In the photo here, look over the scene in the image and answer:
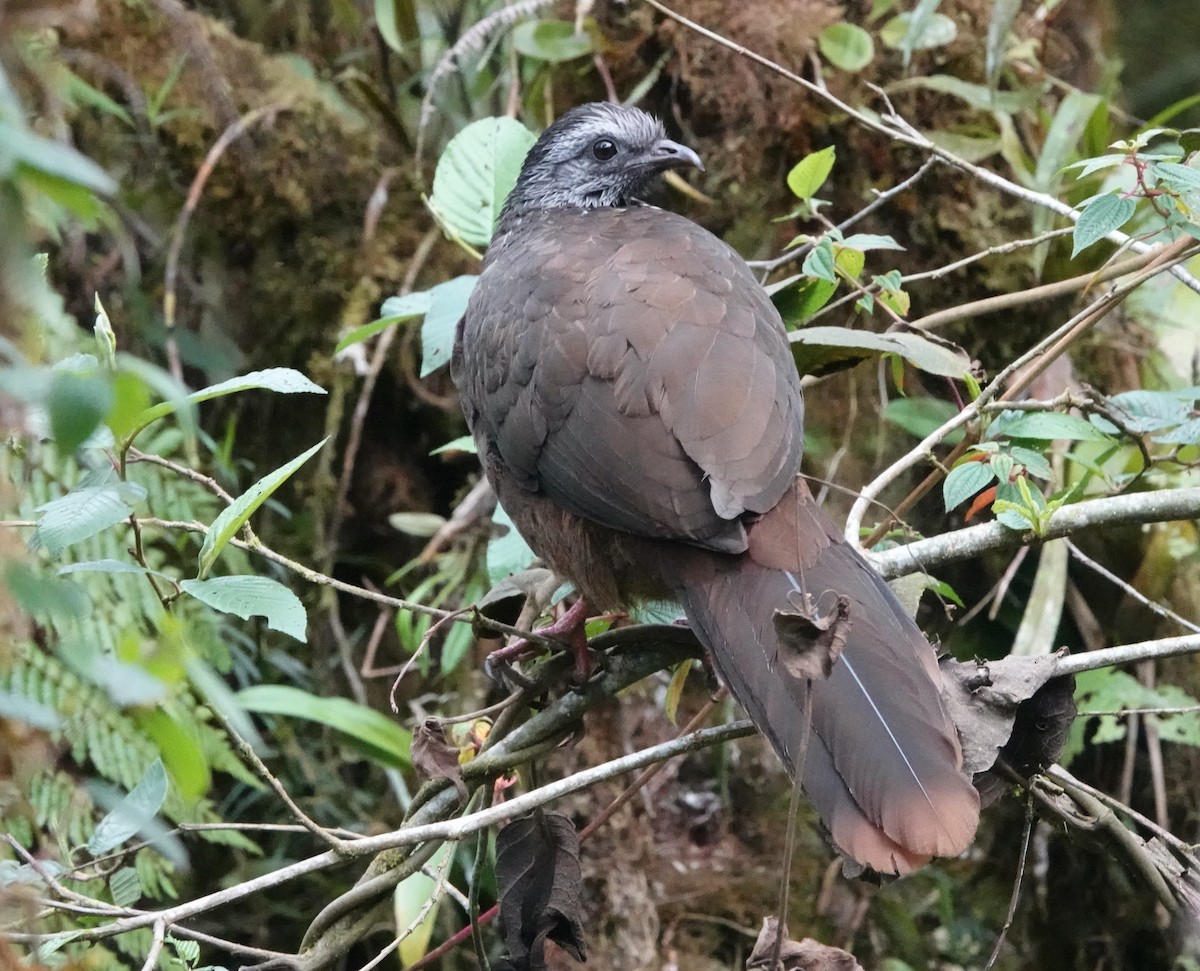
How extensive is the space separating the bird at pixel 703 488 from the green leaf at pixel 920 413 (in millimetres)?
871

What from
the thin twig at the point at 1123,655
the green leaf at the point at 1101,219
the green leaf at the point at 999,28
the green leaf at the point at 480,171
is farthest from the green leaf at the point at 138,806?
the green leaf at the point at 999,28

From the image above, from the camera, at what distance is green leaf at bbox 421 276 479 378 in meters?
2.86

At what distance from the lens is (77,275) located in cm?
430

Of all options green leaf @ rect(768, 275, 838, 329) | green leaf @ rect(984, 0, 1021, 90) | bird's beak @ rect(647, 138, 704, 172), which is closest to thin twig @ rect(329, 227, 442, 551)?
bird's beak @ rect(647, 138, 704, 172)

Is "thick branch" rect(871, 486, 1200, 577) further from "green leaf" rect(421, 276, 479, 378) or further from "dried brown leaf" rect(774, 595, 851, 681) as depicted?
"green leaf" rect(421, 276, 479, 378)

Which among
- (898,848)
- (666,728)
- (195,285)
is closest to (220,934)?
(666,728)

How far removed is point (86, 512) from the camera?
146 cm

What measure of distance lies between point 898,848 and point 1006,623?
7.66ft

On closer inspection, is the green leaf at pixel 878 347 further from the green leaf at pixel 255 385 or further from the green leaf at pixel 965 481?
the green leaf at pixel 255 385

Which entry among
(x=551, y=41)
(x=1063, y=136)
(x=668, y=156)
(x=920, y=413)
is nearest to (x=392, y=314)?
(x=668, y=156)

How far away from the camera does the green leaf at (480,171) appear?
10.1 feet

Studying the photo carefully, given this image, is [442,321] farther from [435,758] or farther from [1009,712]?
[1009,712]

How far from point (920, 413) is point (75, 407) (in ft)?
9.76

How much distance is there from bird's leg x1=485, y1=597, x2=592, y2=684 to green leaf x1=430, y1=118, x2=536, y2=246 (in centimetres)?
115
